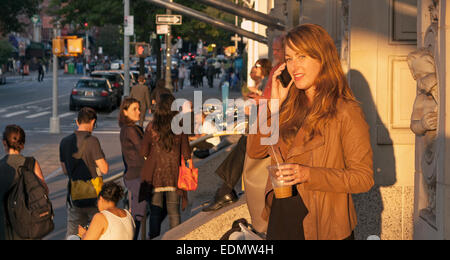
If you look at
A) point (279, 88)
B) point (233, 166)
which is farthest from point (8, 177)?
point (279, 88)

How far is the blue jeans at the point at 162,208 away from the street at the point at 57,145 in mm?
1316

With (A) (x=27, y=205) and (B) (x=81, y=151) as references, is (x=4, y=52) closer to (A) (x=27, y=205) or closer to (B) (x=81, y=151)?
(B) (x=81, y=151)

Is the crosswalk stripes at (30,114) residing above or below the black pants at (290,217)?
below

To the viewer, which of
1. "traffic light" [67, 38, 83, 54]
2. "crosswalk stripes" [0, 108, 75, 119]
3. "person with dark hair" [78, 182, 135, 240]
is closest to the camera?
"person with dark hair" [78, 182, 135, 240]

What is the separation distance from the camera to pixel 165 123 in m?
8.42

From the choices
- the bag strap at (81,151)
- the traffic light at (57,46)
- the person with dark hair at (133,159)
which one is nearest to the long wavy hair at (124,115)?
the person with dark hair at (133,159)

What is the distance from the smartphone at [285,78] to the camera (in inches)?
153

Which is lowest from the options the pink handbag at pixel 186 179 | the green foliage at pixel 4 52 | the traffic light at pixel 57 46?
the pink handbag at pixel 186 179

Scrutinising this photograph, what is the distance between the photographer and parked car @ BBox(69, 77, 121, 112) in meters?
34.1

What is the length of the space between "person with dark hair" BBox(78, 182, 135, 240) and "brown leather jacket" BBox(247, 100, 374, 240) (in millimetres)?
2862

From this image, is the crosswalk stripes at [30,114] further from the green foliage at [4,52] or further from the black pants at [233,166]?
the green foliage at [4,52]


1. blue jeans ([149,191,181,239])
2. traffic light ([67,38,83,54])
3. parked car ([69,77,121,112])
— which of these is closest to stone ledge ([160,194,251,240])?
blue jeans ([149,191,181,239])

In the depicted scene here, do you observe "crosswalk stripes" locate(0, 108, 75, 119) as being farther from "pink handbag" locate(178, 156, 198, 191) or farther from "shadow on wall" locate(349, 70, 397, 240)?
"shadow on wall" locate(349, 70, 397, 240)

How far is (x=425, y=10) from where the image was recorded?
479 cm
